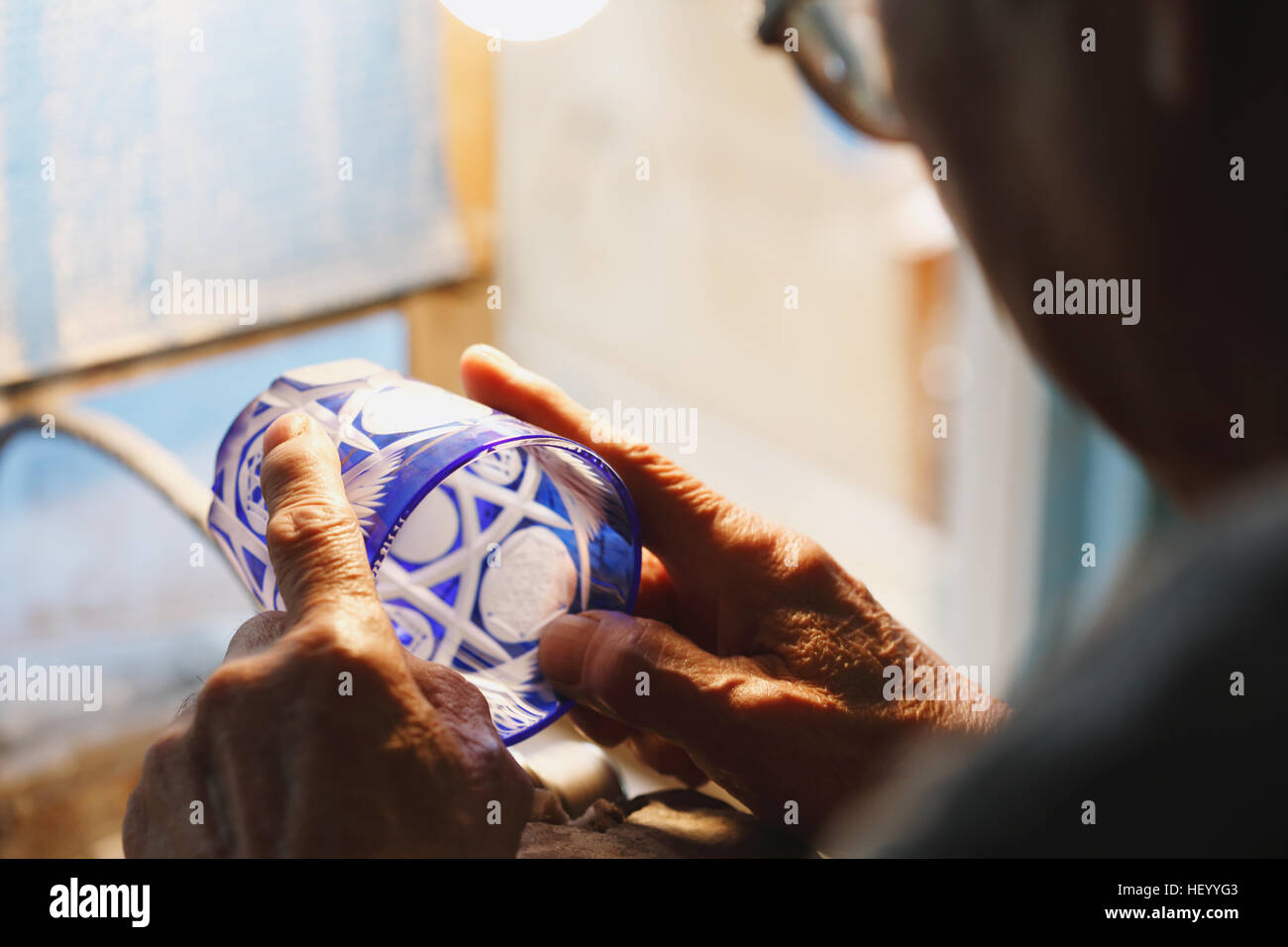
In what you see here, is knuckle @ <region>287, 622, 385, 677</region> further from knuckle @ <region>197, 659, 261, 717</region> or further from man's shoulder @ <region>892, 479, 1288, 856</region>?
man's shoulder @ <region>892, 479, 1288, 856</region>

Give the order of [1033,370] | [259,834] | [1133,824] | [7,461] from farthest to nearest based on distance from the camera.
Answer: [1033,370]
[7,461]
[259,834]
[1133,824]

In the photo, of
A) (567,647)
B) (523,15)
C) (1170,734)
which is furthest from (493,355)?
(1170,734)

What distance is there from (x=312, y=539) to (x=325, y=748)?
8 cm

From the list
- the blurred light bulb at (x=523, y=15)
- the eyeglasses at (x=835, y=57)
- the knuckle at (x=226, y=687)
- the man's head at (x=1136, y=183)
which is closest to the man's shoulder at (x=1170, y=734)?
the man's head at (x=1136, y=183)

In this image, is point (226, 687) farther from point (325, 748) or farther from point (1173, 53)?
point (1173, 53)

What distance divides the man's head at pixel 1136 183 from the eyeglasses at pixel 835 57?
16 centimetres

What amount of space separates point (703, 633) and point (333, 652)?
0.24m

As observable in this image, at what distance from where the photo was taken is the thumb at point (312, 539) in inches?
14.3

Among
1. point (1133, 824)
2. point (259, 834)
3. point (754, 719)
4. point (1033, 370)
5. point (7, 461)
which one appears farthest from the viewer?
point (1033, 370)

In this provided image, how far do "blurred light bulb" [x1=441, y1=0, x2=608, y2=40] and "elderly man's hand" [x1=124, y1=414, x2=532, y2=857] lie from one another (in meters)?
0.40

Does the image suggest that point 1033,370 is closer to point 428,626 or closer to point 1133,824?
point 428,626

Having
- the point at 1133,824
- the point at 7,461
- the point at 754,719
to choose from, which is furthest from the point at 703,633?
the point at 7,461
